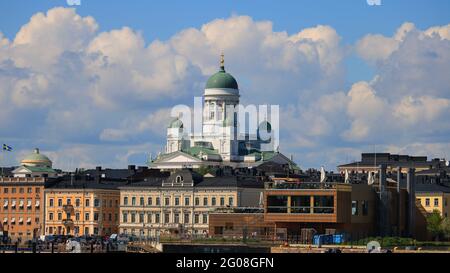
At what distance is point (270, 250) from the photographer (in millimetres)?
109062

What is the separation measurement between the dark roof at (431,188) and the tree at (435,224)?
9.08 m

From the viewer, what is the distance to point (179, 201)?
529 feet

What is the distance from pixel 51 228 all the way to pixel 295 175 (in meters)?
25.6

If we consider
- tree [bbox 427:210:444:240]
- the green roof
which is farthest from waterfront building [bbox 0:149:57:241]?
tree [bbox 427:210:444:240]

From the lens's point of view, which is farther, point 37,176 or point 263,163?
point 263,163

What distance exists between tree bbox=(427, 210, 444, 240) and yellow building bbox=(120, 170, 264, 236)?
64.0 ft

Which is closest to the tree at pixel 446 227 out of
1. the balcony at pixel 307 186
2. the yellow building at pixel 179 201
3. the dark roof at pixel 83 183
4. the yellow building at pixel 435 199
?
the yellow building at pixel 435 199

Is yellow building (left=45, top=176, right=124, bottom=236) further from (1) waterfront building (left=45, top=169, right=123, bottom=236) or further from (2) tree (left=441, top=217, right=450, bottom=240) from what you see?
(2) tree (left=441, top=217, right=450, bottom=240)

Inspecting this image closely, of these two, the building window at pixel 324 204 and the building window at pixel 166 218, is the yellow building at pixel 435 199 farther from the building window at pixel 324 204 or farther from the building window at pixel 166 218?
the building window at pixel 324 204

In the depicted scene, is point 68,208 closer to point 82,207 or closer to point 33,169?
point 82,207
